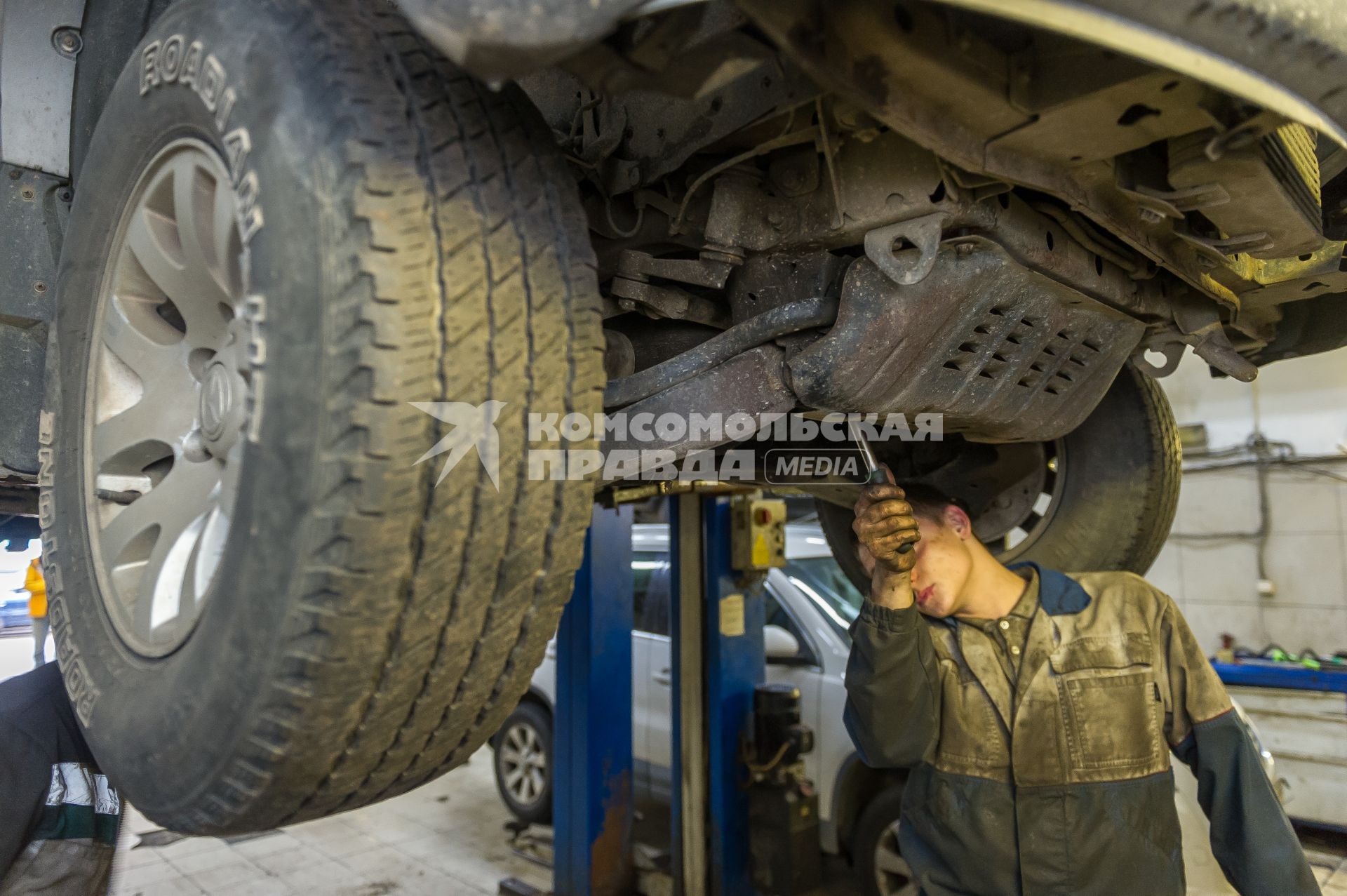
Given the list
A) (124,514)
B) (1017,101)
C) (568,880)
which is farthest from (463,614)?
(568,880)

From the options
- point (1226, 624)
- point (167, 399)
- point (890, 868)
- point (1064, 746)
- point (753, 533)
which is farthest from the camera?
point (1226, 624)

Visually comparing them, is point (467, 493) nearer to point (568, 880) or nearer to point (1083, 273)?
point (1083, 273)

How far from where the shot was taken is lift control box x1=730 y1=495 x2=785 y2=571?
3.90m

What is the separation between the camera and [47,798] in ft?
6.46

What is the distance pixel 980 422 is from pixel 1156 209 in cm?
56

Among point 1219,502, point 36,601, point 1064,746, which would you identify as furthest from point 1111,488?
point 1219,502

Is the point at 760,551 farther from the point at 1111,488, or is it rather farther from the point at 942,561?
the point at 942,561

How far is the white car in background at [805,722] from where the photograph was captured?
367 cm

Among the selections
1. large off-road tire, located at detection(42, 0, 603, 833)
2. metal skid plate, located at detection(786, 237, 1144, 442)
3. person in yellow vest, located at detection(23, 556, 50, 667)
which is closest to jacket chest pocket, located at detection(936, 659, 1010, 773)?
metal skid plate, located at detection(786, 237, 1144, 442)

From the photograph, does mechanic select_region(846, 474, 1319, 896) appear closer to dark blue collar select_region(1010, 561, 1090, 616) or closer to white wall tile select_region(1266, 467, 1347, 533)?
dark blue collar select_region(1010, 561, 1090, 616)

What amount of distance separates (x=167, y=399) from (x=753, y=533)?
113 inches

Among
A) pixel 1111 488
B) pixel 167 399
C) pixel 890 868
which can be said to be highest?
pixel 167 399

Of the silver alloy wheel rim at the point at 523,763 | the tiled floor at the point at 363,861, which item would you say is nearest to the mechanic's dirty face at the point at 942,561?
the tiled floor at the point at 363,861

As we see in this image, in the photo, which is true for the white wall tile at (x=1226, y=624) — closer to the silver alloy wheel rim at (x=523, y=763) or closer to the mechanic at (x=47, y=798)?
the silver alloy wheel rim at (x=523, y=763)
